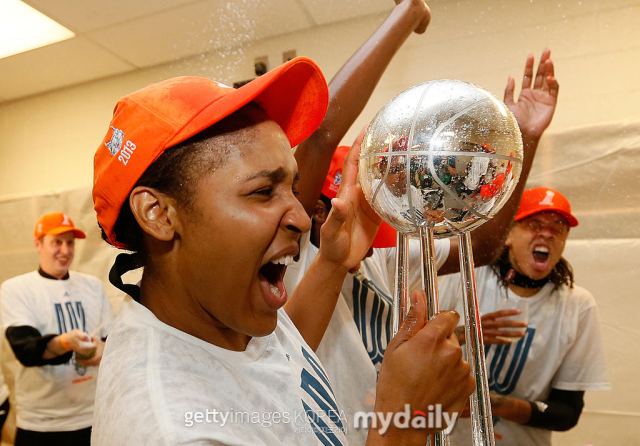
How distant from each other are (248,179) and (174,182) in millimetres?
70

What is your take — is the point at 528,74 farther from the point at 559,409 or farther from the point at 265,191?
the point at 559,409

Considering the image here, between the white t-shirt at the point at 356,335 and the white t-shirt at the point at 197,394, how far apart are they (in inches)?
7.8

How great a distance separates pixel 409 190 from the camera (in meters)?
0.37

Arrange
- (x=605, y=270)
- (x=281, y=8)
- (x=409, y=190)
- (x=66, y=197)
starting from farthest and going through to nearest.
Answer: (x=66, y=197), (x=605, y=270), (x=281, y=8), (x=409, y=190)

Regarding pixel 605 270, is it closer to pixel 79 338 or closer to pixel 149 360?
pixel 149 360

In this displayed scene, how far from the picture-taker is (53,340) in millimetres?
1317

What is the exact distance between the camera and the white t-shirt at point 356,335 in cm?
71

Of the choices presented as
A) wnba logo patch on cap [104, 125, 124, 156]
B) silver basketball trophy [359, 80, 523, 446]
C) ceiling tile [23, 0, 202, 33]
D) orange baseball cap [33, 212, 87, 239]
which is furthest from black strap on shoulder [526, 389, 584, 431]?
orange baseball cap [33, 212, 87, 239]

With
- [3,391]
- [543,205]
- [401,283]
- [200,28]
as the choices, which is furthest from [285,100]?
[3,391]

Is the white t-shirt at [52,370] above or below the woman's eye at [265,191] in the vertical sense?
below

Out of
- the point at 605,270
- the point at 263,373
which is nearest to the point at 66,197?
the point at 263,373

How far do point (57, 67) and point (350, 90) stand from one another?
2.54 ft

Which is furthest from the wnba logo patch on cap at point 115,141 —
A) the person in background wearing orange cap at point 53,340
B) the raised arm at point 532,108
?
the person in background wearing orange cap at point 53,340

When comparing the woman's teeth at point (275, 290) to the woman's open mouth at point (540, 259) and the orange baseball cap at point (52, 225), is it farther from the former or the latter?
the orange baseball cap at point (52, 225)
